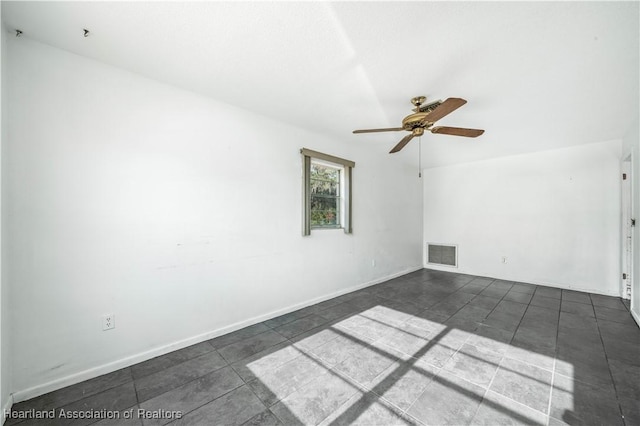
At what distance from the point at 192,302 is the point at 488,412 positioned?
2.47 meters

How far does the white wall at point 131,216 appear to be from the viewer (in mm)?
1744

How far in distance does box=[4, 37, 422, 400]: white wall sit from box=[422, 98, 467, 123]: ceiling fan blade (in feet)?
5.65

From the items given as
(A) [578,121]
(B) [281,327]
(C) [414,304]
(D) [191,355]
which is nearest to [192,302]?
(D) [191,355]

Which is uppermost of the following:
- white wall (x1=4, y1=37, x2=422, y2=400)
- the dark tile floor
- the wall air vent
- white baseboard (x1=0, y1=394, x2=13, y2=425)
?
white wall (x1=4, y1=37, x2=422, y2=400)

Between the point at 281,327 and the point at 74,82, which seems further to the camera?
the point at 281,327

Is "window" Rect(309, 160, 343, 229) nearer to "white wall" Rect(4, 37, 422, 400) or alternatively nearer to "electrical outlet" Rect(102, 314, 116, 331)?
"white wall" Rect(4, 37, 422, 400)

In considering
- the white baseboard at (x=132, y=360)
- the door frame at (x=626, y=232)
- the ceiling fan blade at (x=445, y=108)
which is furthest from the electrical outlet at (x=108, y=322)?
the door frame at (x=626, y=232)

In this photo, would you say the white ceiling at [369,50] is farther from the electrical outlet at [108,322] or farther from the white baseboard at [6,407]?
the white baseboard at [6,407]

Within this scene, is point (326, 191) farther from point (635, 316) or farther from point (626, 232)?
point (626, 232)

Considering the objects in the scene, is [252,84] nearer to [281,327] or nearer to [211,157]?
[211,157]

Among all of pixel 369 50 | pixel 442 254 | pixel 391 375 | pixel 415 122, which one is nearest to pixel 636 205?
pixel 415 122

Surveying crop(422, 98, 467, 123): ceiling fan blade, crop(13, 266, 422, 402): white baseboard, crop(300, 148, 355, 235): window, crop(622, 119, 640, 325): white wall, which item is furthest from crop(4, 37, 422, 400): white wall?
→ crop(622, 119, 640, 325): white wall

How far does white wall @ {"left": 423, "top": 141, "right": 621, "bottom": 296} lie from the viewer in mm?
3975

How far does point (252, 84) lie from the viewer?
7.77 ft
